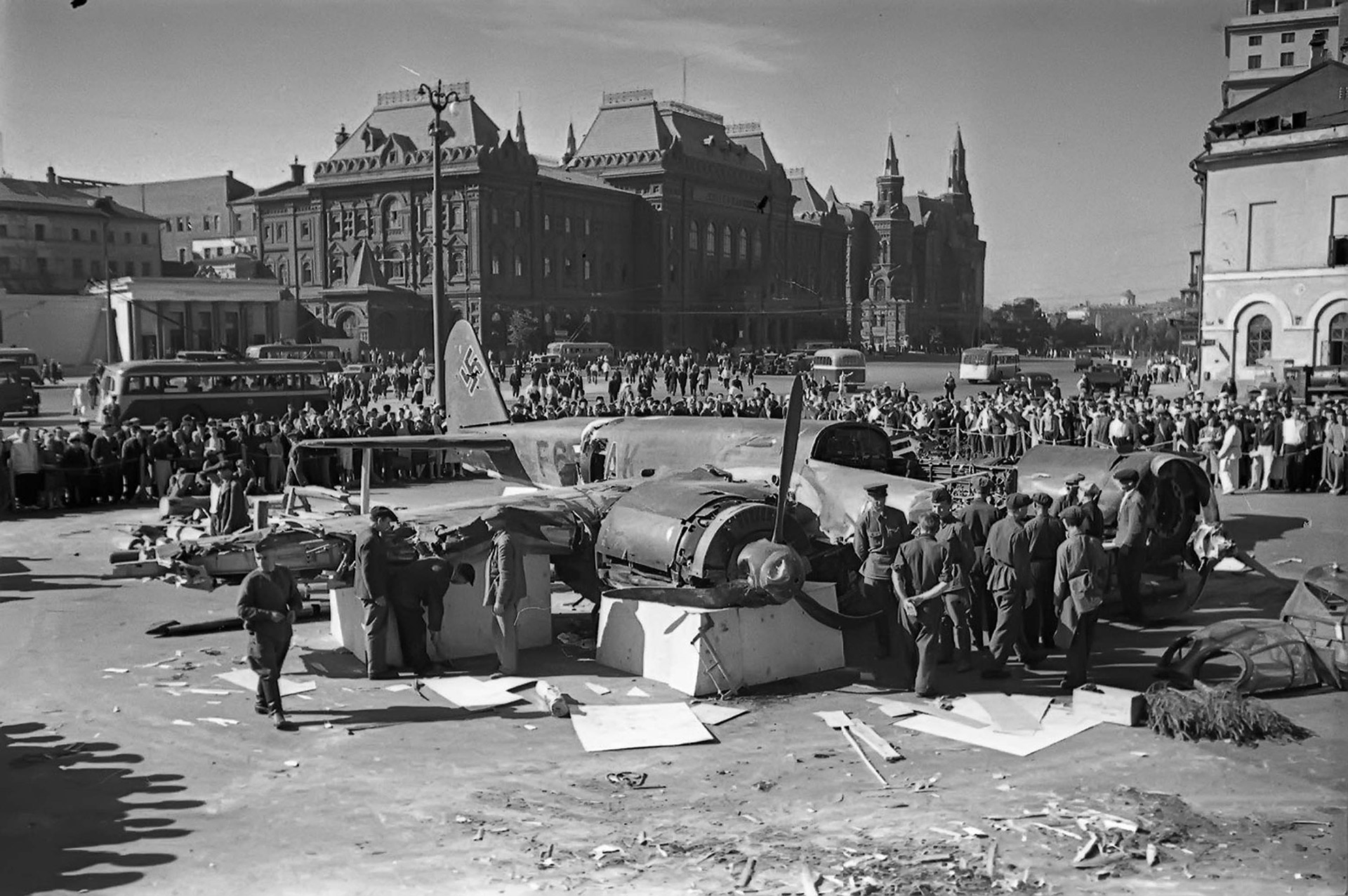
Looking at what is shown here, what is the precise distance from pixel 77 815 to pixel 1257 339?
153 feet

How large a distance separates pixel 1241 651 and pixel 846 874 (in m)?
5.59

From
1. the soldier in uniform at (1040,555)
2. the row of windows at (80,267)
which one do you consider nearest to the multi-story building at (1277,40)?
the soldier in uniform at (1040,555)

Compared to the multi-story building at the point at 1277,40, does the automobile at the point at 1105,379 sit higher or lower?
lower

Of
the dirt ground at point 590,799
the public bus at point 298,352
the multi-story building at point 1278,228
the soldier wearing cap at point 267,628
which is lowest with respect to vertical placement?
the dirt ground at point 590,799

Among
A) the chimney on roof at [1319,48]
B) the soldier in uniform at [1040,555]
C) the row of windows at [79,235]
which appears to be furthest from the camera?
the row of windows at [79,235]

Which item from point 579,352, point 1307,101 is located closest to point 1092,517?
point 1307,101

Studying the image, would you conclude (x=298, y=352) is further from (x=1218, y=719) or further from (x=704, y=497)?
(x=1218, y=719)

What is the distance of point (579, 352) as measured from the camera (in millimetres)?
69125

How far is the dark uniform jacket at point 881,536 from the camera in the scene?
462 inches

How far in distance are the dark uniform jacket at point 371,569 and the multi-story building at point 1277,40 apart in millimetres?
18561

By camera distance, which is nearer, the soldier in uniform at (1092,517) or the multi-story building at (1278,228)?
the soldier in uniform at (1092,517)

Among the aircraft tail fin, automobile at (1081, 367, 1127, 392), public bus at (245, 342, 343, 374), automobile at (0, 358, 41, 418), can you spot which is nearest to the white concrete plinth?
the aircraft tail fin

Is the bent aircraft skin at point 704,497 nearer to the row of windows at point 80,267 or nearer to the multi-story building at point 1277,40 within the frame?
the multi-story building at point 1277,40

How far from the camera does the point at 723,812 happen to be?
8180 mm
